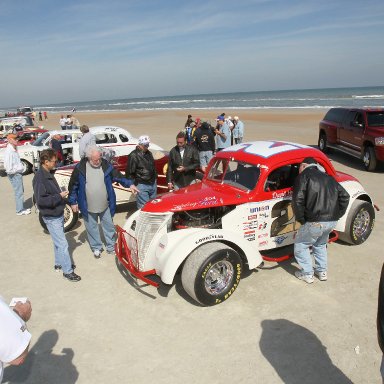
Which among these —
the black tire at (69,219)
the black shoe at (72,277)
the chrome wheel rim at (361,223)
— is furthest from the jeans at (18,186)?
the chrome wheel rim at (361,223)

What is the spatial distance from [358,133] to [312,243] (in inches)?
360

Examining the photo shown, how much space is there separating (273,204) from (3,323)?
4.14 metres

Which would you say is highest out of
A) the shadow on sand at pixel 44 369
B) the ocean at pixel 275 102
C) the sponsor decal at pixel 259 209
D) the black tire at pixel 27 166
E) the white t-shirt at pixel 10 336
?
the ocean at pixel 275 102

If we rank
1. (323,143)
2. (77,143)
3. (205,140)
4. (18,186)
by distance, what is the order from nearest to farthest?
(18,186), (205,140), (77,143), (323,143)

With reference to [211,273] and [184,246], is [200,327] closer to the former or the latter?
[211,273]

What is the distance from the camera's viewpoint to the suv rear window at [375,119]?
12.5 metres

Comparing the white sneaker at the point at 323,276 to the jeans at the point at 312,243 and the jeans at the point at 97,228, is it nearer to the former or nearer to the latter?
the jeans at the point at 312,243

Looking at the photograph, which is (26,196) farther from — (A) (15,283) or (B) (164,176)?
(A) (15,283)

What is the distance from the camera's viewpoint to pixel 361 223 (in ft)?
20.9

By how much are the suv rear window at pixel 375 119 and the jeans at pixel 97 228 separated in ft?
33.7

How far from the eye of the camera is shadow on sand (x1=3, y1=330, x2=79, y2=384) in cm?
365

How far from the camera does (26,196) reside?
10688 millimetres

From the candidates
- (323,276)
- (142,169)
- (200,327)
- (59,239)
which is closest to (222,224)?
(200,327)

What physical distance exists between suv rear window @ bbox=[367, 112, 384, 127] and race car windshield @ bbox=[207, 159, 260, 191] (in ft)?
29.0
